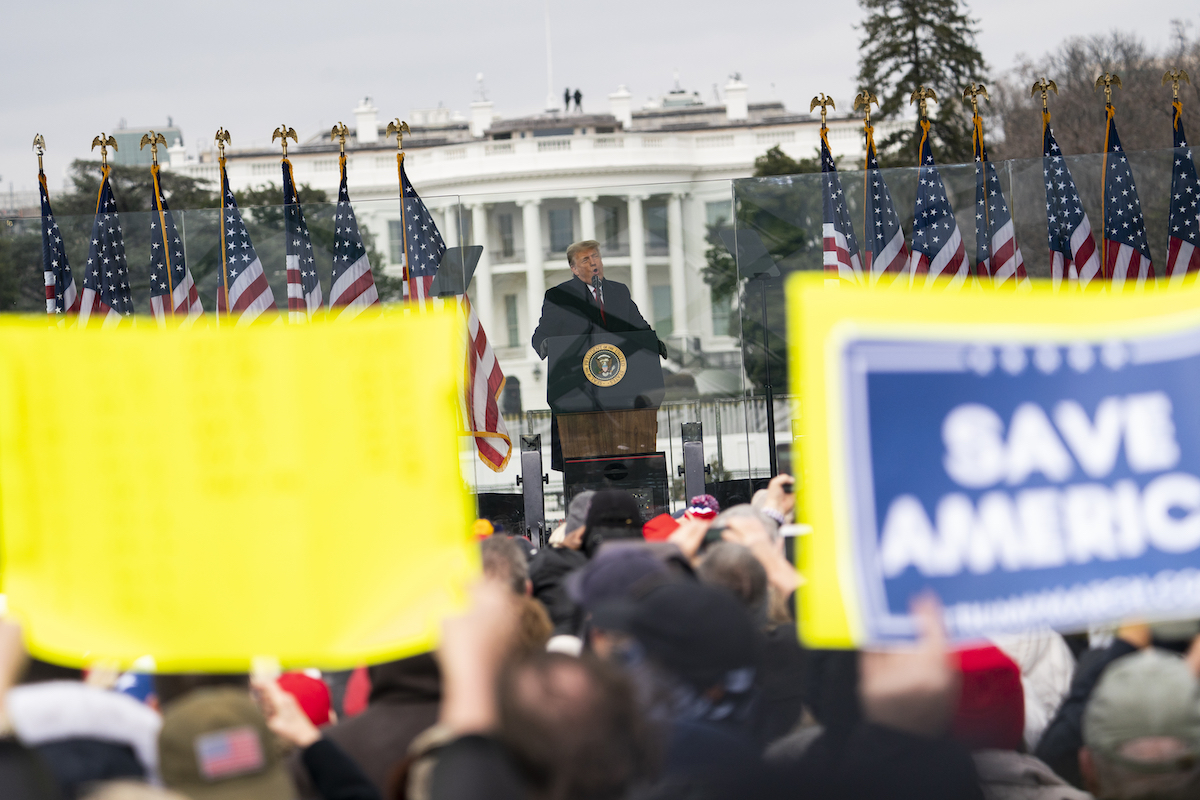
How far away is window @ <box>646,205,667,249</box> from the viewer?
11789 millimetres

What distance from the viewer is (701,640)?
279 cm

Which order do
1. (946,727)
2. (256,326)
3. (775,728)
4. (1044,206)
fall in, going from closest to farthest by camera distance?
(946,727) < (256,326) < (775,728) < (1044,206)

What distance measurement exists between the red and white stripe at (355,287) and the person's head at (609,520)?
7375 mm

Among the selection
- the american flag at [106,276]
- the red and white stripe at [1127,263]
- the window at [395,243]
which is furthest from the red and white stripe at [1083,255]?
the american flag at [106,276]

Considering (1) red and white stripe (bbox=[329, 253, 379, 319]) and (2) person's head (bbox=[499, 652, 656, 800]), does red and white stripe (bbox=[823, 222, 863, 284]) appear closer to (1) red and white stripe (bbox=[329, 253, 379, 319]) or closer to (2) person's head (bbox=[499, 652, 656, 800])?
(1) red and white stripe (bbox=[329, 253, 379, 319])

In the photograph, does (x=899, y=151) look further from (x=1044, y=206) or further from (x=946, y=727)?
(x=946, y=727)

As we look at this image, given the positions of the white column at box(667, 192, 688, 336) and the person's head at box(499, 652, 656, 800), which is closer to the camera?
the person's head at box(499, 652, 656, 800)

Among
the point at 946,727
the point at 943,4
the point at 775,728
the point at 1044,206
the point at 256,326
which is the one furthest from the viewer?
the point at 943,4

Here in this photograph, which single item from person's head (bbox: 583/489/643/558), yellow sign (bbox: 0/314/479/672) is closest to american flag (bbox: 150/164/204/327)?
person's head (bbox: 583/489/643/558)

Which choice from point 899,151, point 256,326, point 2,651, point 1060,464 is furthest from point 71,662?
point 899,151

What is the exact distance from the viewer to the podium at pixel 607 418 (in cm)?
1058

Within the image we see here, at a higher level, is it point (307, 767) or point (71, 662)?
point (71, 662)

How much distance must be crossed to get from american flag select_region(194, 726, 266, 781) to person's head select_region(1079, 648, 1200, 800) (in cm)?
186

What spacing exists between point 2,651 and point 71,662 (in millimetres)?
291
